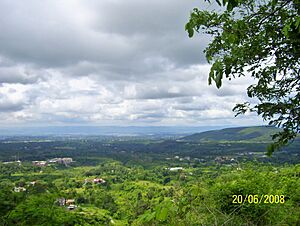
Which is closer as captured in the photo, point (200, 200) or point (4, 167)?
point (200, 200)

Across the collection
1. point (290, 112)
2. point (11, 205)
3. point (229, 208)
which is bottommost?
point (11, 205)

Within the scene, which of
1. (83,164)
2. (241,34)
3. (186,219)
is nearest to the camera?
(241,34)

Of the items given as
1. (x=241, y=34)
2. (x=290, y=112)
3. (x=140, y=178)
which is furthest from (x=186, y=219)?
(x=140, y=178)

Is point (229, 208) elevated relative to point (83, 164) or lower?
elevated

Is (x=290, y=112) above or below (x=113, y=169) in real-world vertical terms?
above

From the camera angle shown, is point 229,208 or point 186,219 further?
point 229,208

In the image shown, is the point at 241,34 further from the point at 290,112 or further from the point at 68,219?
the point at 68,219

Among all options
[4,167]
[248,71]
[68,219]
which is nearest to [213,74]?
[248,71]

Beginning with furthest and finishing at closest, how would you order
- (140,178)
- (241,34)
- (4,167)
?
(4,167)
(140,178)
(241,34)

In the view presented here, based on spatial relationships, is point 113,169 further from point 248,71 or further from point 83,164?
point 248,71
